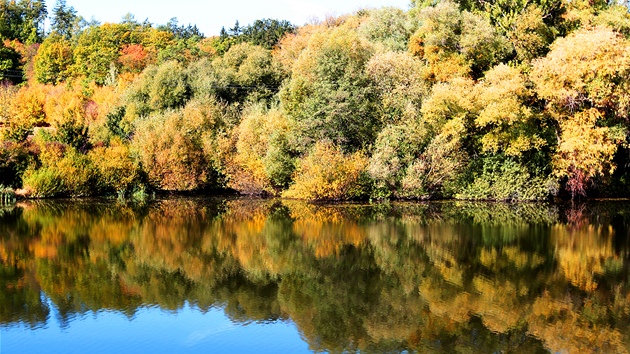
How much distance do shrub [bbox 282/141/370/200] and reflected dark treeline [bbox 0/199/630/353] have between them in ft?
15.9

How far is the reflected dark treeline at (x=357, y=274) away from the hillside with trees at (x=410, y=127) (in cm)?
554

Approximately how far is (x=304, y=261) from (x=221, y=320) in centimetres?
590

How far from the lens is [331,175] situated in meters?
33.6

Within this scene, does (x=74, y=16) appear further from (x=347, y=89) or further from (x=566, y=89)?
(x=566, y=89)

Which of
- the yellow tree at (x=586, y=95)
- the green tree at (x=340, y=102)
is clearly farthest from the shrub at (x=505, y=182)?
the green tree at (x=340, y=102)

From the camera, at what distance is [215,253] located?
1994 cm

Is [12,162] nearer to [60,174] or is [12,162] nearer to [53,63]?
[60,174]

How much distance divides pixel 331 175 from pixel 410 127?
5110 millimetres

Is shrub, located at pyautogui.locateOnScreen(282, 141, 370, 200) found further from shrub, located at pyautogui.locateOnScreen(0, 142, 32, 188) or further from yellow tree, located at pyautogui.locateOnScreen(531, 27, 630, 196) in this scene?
shrub, located at pyautogui.locateOnScreen(0, 142, 32, 188)

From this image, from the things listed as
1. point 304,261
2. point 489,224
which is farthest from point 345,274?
point 489,224

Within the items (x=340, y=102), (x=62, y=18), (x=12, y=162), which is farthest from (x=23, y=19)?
(x=340, y=102)

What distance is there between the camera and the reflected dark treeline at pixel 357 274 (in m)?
12.4

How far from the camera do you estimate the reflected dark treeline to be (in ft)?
40.8

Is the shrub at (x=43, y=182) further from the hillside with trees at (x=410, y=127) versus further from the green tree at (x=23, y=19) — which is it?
the green tree at (x=23, y=19)
